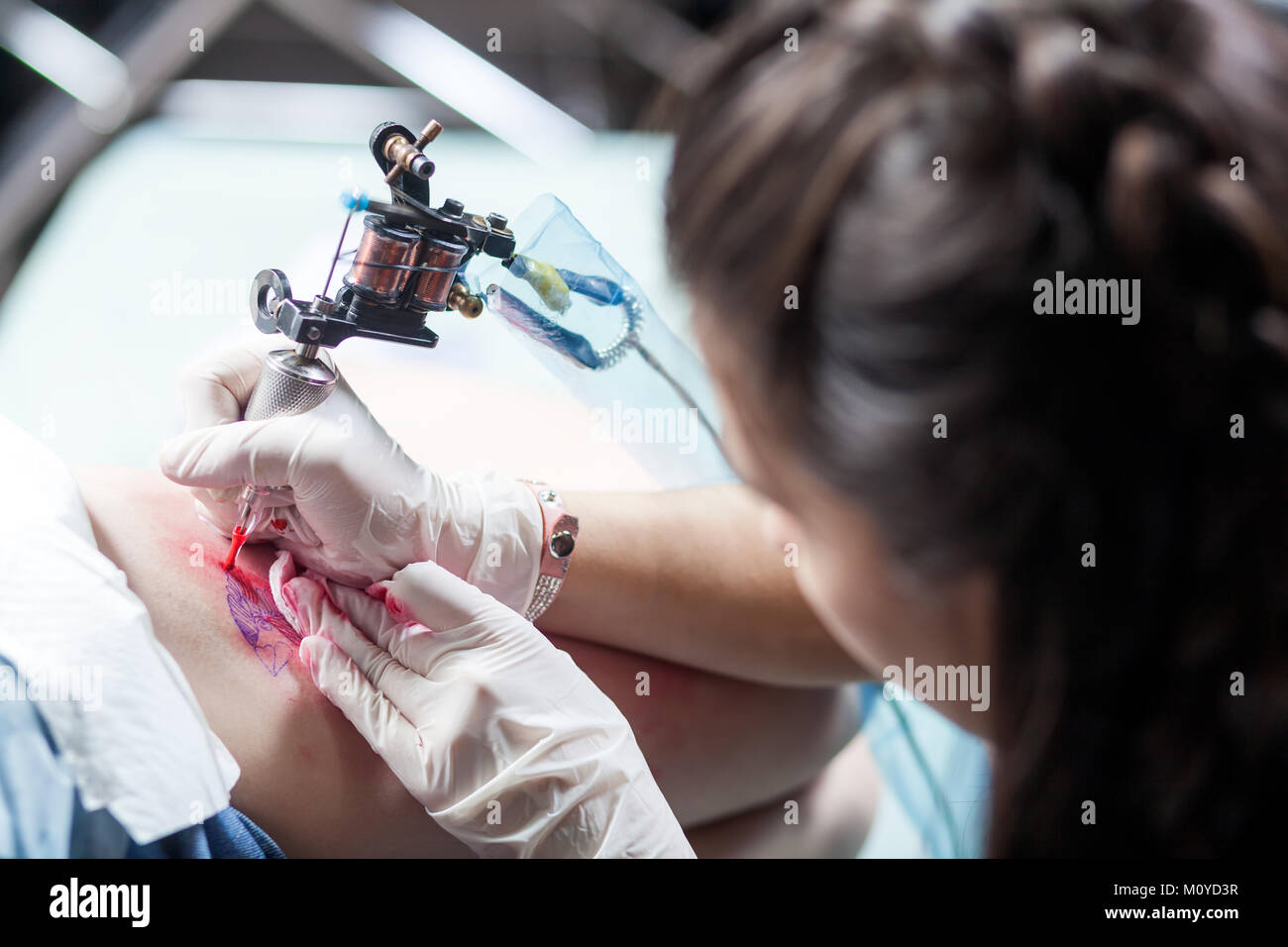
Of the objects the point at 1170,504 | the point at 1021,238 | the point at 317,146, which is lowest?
the point at 1170,504

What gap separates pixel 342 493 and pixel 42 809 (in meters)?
0.32

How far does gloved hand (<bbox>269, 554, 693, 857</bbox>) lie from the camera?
815 mm

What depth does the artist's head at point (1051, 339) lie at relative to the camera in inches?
19.2

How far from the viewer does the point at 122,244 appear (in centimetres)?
152

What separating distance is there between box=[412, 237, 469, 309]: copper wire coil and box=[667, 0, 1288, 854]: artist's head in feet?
0.74

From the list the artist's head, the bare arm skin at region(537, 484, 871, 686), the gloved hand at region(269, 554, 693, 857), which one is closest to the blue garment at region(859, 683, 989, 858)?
the bare arm skin at region(537, 484, 871, 686)

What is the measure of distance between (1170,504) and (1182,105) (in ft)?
0.69

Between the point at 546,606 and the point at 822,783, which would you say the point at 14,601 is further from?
the point at 822,783

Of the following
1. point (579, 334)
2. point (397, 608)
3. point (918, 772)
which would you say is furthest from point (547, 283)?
point (918, 772)

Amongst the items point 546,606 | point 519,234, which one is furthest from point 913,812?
point 519,234

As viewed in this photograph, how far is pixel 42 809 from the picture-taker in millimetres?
666

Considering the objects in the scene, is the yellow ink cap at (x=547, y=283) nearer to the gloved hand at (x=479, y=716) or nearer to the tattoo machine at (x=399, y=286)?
the tattoo machine at (x=399, y=286)

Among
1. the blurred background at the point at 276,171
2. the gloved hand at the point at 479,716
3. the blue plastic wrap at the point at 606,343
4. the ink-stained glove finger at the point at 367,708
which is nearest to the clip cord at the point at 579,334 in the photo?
the blue plastic wrap at the point at 606,343

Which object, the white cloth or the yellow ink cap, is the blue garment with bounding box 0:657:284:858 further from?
the yellow ink cap
